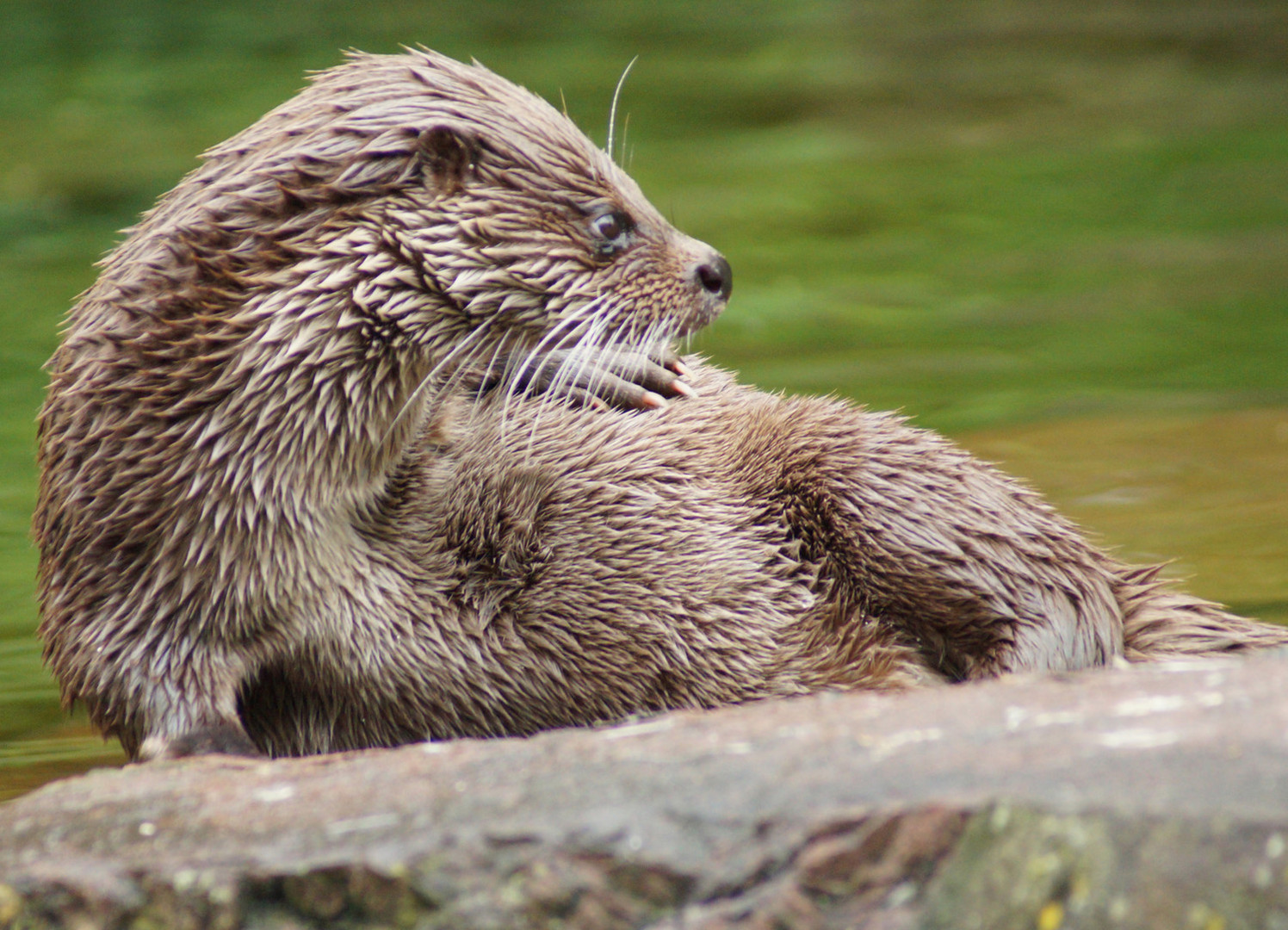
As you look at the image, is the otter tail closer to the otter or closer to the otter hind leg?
the otter

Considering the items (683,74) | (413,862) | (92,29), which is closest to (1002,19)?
(683,74)

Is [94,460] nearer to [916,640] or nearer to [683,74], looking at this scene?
[916,640]

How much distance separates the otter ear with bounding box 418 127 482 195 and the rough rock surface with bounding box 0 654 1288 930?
3.52ft

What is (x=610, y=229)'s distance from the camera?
9.93 feet

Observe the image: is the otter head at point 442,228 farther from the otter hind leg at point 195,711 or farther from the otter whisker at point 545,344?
the otter hind leg at point 195,711

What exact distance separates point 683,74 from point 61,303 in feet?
20.4

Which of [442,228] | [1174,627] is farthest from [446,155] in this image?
[1174,627]

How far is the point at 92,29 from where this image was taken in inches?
522

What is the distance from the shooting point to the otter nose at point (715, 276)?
310cm

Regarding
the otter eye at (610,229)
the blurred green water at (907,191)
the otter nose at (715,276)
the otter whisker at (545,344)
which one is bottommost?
the blurred green water at (907,191)

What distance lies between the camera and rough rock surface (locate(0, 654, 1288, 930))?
174 cm

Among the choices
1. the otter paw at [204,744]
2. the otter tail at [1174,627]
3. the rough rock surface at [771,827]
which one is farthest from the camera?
the otter tail at [1174,627]

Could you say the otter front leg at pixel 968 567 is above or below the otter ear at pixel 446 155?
below

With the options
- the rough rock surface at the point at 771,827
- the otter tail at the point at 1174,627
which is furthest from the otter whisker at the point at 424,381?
the otter tail at the point at 1174,627
